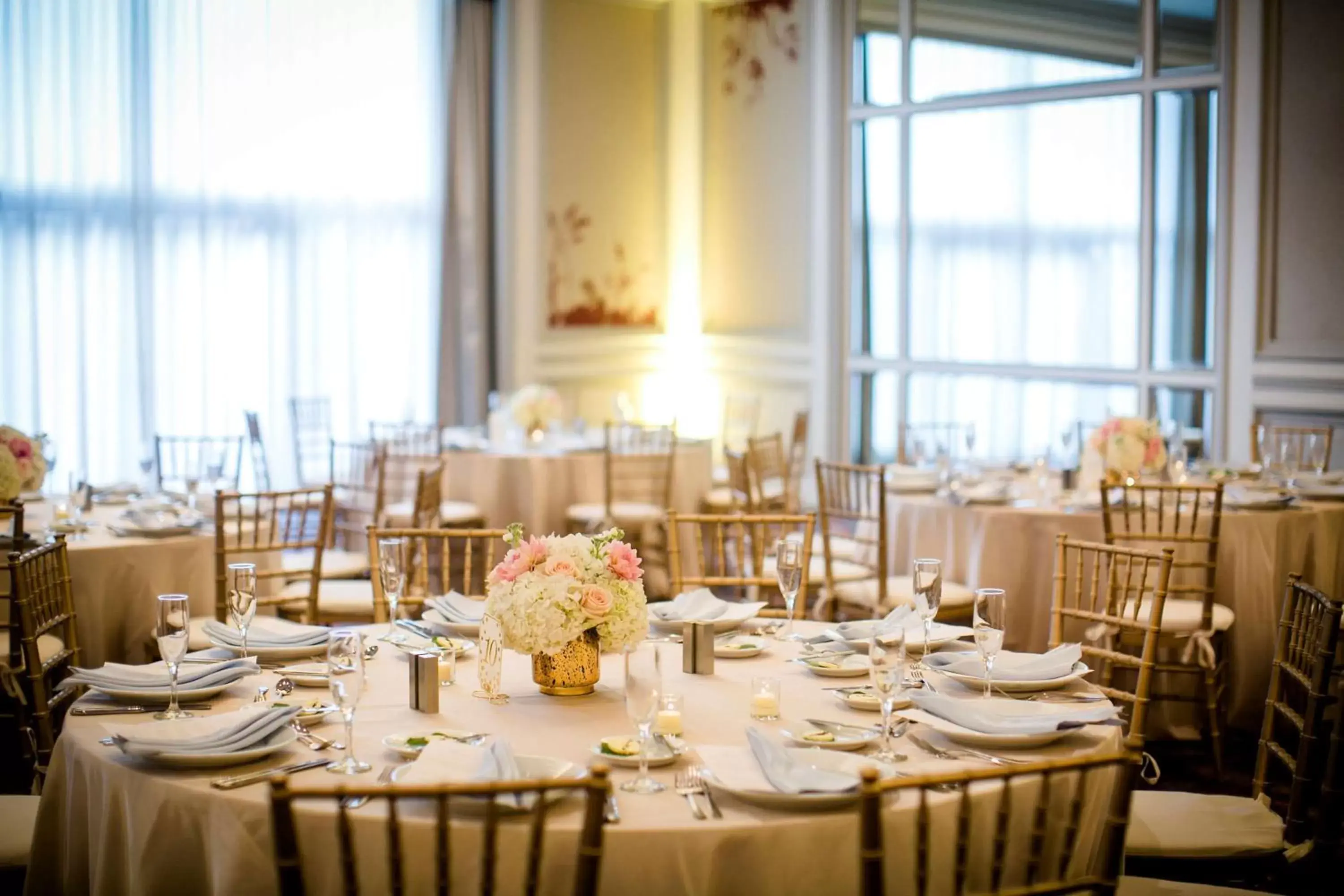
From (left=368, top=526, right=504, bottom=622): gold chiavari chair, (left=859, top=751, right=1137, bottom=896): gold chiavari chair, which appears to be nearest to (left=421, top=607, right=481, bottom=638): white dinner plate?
(left=368, top=526, right=504, bottom=622): gold chiavari chair

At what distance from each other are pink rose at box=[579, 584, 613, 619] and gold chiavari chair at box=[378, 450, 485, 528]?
408 centimetres

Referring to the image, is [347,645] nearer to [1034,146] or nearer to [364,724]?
[364,724]

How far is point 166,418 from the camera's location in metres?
8.70

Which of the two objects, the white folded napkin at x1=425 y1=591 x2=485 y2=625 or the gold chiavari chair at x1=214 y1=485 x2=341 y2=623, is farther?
the gold chiavari chair at x1=214 y1=485 x2=341 y2=623

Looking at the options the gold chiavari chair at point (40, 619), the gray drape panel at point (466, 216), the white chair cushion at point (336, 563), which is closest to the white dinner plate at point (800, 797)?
the gold chiavari chair at point (40, 619)

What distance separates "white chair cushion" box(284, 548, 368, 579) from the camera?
566cm

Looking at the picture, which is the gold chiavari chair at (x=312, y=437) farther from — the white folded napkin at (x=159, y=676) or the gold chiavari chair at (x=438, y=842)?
the gold chiavari chair at (x=438, y=842)

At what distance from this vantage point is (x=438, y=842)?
186 centimetres

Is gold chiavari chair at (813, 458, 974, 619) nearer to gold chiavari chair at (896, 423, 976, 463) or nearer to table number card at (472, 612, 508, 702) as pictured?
gold chiavari chair at (896, 423, 976, 463)

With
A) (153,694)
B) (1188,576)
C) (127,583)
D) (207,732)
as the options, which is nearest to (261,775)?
(207,732)

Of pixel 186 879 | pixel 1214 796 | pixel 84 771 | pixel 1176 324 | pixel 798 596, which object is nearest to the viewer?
pixel 186 879

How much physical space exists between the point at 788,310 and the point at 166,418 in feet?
12.9

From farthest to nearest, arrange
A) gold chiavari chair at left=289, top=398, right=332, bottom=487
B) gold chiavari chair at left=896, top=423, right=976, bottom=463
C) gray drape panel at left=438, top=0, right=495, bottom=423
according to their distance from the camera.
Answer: gray drape panel at left=438, top=0, right=495, bottom=423, gold chiavari chair at left=289, top=398, right=332, bottom=487, gold chiavari chair at left=896, top=423, right=976, bottom=463

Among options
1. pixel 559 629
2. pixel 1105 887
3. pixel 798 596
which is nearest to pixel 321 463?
pixel 798 596
